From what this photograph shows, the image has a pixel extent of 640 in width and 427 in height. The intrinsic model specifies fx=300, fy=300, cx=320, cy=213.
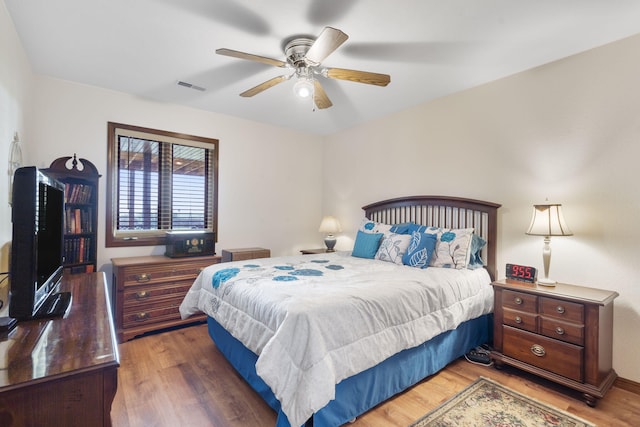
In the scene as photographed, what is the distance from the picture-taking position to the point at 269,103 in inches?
142

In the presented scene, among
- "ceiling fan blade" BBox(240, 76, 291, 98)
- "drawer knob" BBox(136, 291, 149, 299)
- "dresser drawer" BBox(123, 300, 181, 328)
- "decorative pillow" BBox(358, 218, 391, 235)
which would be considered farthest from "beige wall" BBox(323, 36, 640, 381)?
"drawer knob" BBox(136, 291, 149, 299)

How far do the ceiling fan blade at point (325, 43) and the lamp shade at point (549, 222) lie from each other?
203 cm

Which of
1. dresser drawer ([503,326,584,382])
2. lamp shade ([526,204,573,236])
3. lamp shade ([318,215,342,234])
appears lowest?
dresser drawer ([503,326,584,382])

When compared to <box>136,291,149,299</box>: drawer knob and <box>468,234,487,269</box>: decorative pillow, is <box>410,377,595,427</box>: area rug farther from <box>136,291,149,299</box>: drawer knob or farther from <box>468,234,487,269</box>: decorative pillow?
<box>136,291,149,299</box>: drawer knob

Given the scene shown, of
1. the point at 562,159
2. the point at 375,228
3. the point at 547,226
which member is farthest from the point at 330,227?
the point at 562,159

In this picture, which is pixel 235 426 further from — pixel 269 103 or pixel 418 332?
pixel 269 103

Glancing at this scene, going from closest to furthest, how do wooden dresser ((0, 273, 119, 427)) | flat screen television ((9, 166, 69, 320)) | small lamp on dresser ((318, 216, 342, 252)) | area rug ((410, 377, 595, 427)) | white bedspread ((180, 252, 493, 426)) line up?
wooden dresser ((0, 273, 119, 427))
flat screen television ((9, 166, 69, 320))
white bedspread ((180, 252, 493, 426))
area rug ((410, 377, 595, 427))
small lamp on dresser ((318, 216, 342, 252))

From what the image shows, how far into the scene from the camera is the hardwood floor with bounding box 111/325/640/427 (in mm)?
1866

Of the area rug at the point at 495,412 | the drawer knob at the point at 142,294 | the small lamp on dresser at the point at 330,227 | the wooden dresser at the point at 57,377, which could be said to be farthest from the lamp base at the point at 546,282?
the drawer knob at the point at 142,294

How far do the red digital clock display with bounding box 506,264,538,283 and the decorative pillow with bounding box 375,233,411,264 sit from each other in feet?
2.98

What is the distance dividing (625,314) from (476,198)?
143cm

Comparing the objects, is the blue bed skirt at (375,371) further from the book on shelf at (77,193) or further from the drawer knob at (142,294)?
the book on shelf at (77,193)

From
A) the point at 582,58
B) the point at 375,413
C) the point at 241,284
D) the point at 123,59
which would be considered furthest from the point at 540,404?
the point at 123,59

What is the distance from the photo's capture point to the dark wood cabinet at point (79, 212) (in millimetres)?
2846
